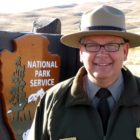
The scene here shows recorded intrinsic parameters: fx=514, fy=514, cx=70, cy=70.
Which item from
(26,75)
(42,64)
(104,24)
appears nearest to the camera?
(104,24)

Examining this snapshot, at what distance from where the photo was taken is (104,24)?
285 cm

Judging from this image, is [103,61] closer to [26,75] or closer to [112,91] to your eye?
[112,91]

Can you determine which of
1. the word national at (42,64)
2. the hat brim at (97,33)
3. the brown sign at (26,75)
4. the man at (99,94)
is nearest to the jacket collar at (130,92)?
the man at (99,94)

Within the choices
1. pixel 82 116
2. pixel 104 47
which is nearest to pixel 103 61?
pixel 104 47

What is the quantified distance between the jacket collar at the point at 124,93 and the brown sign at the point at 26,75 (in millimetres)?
1941

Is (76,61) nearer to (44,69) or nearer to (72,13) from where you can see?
(44,69)

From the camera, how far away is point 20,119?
4.97 meters

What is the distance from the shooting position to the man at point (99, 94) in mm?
2760

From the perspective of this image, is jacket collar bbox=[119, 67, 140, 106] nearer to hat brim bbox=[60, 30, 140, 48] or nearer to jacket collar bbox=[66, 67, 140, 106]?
jacket collar bbox=[66, 67, 140, 106]

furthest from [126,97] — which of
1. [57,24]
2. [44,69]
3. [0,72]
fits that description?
[57,24]

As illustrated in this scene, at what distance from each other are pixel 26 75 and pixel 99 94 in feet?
7.46

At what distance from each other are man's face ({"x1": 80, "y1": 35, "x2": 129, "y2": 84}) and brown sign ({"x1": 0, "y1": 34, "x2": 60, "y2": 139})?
2.03 meters

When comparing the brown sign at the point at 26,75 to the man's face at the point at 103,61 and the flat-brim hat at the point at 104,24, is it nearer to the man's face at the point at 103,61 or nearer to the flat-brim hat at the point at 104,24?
the flat-brim hat at the point at 104,24

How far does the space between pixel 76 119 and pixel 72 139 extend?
0.11 metres
